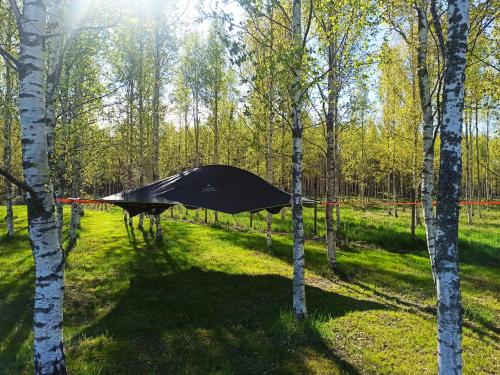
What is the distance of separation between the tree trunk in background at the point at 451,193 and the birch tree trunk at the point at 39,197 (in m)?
4.07

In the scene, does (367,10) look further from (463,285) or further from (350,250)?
(350,250)

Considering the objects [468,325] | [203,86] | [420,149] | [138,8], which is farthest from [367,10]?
[203,86]

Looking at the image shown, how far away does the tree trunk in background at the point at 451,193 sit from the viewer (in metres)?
3.86

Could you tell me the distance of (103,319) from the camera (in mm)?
7195

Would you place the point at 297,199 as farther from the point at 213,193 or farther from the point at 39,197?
the point at 39,197

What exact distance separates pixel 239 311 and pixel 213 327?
0.95 m

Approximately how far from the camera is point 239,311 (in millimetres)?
7719

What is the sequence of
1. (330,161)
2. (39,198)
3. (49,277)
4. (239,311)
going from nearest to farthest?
(39,198) → (49,277) → (239,311) → (330,161)

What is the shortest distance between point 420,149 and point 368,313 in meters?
13.6

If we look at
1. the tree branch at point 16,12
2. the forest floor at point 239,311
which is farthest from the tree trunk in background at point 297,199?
the tree branch at point 16,12

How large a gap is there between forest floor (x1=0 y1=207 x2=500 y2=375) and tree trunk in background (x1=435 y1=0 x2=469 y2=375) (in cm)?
200

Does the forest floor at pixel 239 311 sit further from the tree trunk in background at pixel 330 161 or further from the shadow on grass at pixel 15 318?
the tree trunk in background at pixel 330 161

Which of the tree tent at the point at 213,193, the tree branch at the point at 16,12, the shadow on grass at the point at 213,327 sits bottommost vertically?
the shadow on grass at the point at 213,327

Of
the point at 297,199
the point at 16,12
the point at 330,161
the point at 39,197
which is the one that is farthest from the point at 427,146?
the point at 16,12
